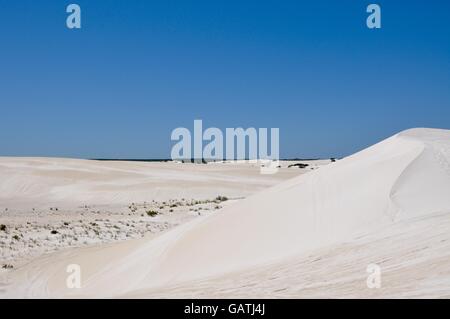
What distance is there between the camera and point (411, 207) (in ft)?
22.1

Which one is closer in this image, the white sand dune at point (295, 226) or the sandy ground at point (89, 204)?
the white sand dune at point (295, 226)

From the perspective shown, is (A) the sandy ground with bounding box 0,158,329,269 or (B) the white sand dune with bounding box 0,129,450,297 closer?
(B) the white sand dune with bounding box 0,129,450,297

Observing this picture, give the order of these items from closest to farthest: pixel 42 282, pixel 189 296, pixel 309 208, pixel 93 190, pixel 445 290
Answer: pixel 445 290 → pixel 189 296 → pixel 309 208 → pixel 42 282 → pixel 93 190

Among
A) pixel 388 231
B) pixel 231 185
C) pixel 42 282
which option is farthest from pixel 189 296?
pixel 231 185

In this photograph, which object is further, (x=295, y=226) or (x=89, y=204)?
(x=89, y=204)

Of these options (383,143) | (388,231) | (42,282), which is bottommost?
(42,282)

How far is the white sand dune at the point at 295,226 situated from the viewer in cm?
657

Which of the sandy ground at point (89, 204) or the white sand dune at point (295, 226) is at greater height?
the white sand dune at point (295, 226)

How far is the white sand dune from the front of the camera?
657 centimetres

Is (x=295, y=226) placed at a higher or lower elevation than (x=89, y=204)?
higher

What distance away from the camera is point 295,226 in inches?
302

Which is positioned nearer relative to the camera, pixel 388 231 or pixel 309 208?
pixel 388 231
